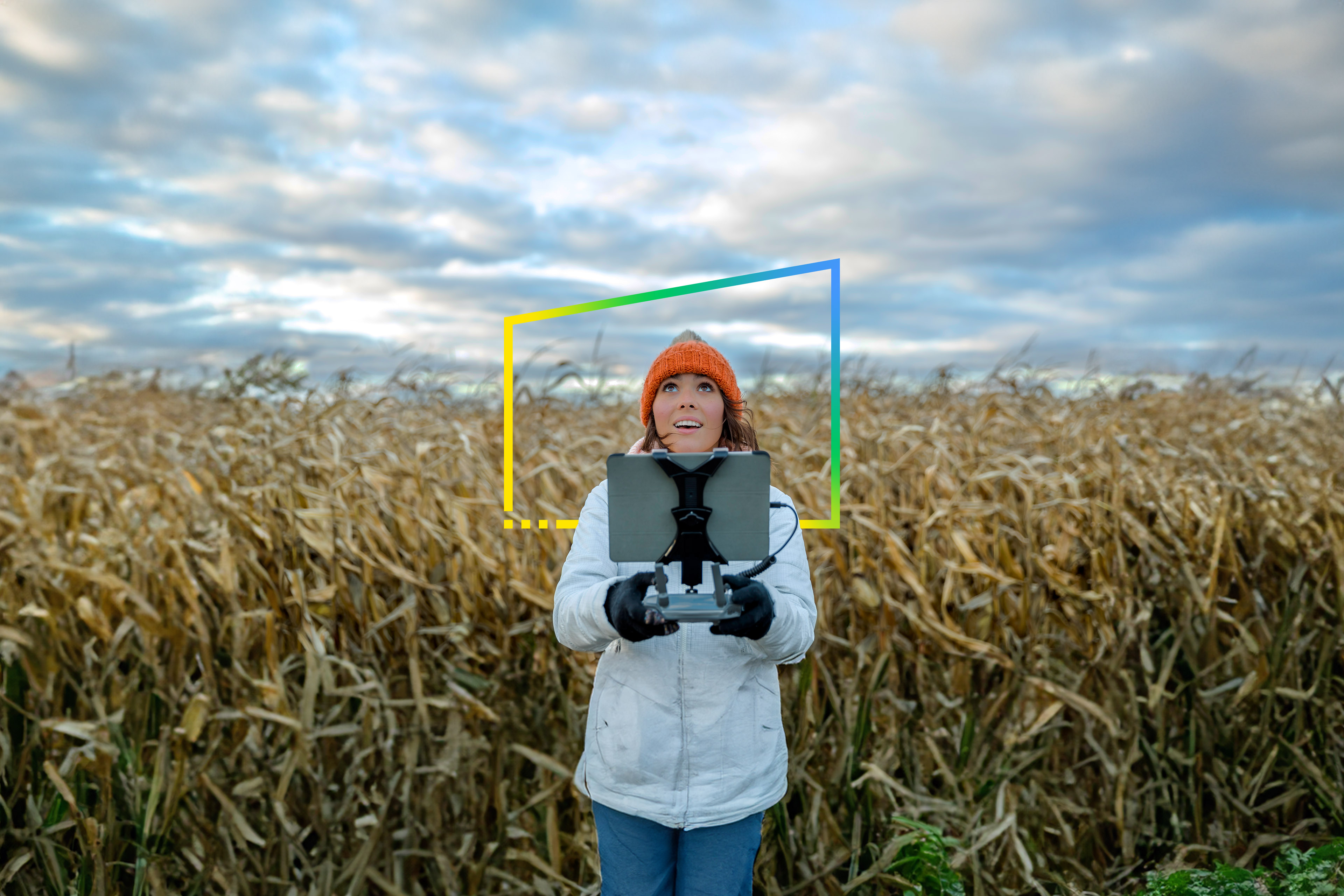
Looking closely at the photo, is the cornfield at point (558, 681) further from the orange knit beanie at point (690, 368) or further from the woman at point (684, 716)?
the orange knit beanie at point (690, 368)

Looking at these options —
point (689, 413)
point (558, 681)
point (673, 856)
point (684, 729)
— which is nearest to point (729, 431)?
point (689, 413)

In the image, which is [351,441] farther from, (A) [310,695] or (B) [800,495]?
(B) [800,495]

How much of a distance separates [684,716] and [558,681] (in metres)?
1.05

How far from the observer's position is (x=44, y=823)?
323cm

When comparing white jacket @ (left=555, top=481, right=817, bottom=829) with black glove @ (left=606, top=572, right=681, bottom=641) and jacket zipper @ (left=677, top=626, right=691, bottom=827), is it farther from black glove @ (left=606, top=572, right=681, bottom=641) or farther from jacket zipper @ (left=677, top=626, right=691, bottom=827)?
black glove @ (left=606, top=572, right=681, bottom=641)

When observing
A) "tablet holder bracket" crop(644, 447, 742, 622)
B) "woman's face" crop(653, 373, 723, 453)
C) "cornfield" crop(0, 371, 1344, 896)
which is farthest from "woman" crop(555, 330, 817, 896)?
"cornfield" crop(0, 371, 1344, 896)

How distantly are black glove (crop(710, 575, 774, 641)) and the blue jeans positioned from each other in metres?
0.56

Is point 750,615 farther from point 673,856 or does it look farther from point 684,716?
point 673,856

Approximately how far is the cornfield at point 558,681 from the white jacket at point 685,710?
89 centimetres

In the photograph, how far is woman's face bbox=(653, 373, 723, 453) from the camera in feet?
6.97

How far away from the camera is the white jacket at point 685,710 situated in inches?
80.4

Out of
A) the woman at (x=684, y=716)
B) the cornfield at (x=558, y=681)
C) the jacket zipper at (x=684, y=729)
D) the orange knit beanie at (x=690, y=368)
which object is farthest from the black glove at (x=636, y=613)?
the cornfield at (x=558, y=681)

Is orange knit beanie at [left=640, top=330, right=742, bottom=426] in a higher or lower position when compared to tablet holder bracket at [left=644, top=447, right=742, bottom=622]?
higher

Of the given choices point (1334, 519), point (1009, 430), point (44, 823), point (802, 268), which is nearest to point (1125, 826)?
point (1334, 519)
